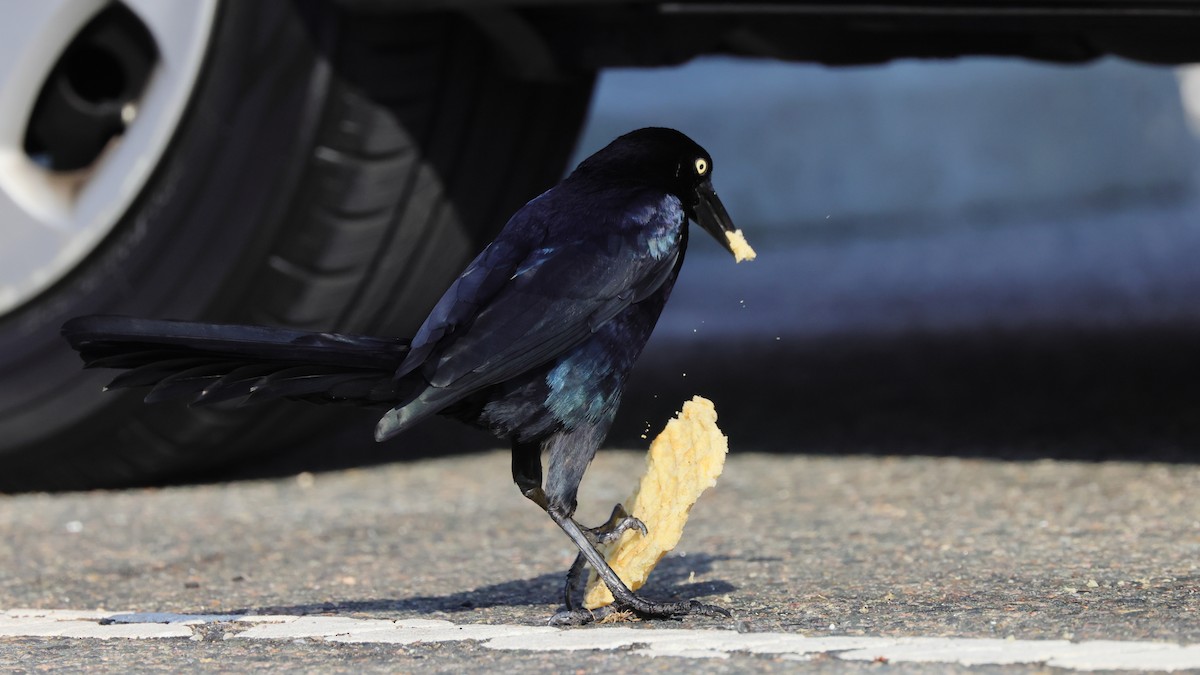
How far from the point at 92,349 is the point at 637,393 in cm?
248

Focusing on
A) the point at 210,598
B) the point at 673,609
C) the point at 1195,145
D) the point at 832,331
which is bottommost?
the point at 210,598

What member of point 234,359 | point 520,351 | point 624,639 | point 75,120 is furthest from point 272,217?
point 624,639

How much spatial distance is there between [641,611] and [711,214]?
2.01ft

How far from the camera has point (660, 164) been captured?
2609mm

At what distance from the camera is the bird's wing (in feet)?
7.54

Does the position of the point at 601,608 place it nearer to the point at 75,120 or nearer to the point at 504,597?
the point at 504,597

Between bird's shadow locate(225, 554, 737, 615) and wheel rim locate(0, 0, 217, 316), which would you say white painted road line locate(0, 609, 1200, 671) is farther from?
wheel rim locate(0, 0, 217, 316)

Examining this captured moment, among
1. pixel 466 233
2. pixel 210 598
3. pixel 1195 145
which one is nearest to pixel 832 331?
pixel 466 233

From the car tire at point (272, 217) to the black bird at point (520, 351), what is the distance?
3.35 feet

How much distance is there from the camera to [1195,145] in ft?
32.6

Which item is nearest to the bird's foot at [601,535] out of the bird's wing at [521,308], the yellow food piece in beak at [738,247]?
the bird's wing at [521,308]

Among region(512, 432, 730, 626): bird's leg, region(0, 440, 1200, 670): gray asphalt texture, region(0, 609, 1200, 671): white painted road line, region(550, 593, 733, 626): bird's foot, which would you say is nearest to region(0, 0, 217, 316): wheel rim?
region(0, 440, 1200, 670): gray asphalt texture

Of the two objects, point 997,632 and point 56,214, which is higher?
point 56,214

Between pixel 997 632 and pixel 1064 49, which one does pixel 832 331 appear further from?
pixel 997 632
